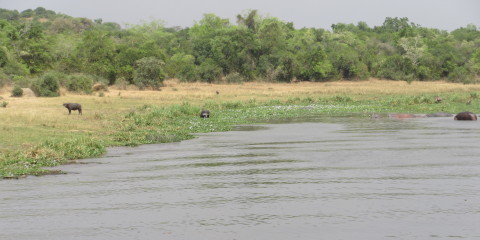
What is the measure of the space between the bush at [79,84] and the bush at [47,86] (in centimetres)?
350

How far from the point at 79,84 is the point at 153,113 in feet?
61.2

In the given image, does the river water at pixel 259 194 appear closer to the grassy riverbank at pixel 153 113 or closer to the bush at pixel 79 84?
the grassy riverbank at pixel 153 113

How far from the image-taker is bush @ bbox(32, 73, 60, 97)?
4634 centimetres

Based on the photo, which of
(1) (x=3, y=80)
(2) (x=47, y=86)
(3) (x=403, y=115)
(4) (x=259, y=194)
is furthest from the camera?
(1) (x=3, y=80)

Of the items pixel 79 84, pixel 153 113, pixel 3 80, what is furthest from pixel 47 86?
pixel 153 113

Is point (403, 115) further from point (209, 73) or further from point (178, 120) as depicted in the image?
point (209, 73)

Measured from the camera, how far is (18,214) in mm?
12289

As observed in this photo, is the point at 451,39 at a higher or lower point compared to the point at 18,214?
higher

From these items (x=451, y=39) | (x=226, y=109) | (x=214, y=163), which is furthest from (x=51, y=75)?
(x=451, y=39)

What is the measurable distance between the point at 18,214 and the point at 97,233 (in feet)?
8.03

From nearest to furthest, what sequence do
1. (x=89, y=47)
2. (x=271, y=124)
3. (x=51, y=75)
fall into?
1. (x=271, y=124)
2. (x=51, y=75)
3. (x=89, y=47)

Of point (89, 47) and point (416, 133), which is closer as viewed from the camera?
point (416, 133)

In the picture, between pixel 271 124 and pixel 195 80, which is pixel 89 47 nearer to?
pixel 195 80

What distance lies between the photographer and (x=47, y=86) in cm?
4688
